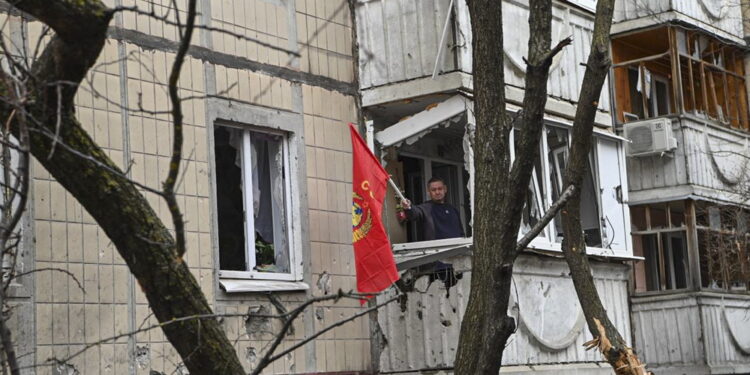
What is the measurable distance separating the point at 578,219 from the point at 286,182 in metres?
2.91

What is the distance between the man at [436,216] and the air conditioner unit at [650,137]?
23.1 feet

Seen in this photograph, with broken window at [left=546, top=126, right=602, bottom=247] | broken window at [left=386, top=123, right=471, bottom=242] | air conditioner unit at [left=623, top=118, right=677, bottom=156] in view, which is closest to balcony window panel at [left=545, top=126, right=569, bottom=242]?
broken window at [left=546, top=126, right=602, bottom=247]

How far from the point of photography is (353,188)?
461 inches

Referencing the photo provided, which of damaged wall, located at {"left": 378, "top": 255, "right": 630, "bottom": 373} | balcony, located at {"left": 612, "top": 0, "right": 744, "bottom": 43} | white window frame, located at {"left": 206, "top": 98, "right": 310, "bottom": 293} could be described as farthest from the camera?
balcony, located at {"left": 612, "top": 0, "right": 744, "bottom": 43}

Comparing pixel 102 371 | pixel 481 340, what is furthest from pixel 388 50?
pixel 481 340

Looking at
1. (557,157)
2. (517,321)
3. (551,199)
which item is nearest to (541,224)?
(517,321)

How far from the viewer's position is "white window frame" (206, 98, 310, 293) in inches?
421

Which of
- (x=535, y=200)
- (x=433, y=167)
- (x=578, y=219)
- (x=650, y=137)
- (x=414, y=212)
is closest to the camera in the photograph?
(x=578, y=219)

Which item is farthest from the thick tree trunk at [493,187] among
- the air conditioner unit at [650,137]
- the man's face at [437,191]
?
the air conditioner unit at [650,137]

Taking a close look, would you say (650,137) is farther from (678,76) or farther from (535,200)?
(535,200)

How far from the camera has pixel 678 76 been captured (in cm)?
1916

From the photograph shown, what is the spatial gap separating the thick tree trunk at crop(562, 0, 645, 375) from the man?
208 centimetres

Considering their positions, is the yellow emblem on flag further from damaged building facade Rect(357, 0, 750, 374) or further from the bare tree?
the bare tree

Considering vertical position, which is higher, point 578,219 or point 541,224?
point 578,219
